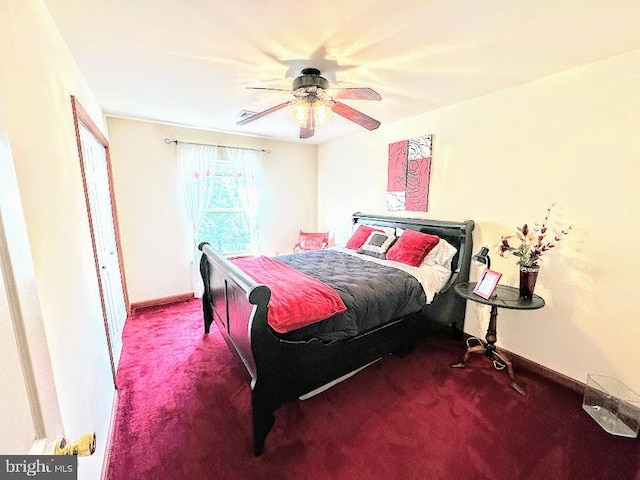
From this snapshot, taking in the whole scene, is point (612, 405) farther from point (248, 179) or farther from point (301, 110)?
point (248, 179)

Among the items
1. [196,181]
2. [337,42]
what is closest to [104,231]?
[196,181]

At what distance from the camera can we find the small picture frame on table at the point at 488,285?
216 centimetres

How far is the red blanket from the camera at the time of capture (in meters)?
1.69

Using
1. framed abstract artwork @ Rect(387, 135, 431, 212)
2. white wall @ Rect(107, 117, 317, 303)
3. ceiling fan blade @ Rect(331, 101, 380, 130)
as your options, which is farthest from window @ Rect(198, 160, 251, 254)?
ceiling fan blade @ Rect(331, 101, 380, 130)

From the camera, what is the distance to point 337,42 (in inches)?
64.5

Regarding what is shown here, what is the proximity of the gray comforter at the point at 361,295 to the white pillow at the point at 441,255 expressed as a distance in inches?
17.9

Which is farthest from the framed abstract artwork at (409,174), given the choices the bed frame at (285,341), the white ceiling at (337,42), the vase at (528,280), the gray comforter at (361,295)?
the vase at (528,280)

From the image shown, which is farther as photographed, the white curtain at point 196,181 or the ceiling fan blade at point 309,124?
the white curtain at point 196,181

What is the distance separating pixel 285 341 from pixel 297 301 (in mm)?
261

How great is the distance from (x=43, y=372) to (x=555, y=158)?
3010 mm

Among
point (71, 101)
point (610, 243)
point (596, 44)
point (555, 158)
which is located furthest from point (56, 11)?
point (610, 243)

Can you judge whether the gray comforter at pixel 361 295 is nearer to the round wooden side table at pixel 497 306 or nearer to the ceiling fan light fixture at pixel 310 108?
the round wooden side table at pixel 497 306

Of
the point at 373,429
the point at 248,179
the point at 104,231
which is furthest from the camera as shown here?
the point at 248,179

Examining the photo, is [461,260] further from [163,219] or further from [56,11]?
[163,219]
